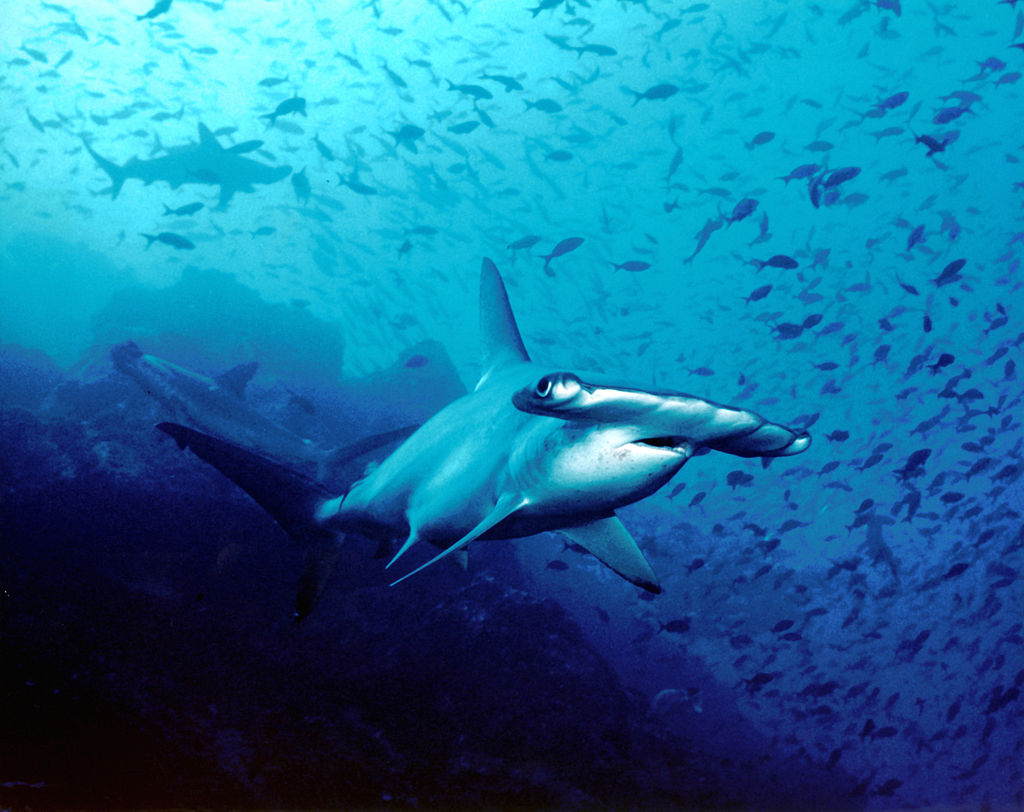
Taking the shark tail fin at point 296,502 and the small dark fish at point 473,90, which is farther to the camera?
the small dark fish at point 473,90

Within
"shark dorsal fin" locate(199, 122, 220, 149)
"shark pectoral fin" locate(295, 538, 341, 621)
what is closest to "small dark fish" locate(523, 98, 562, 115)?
"shark pectoral fin" locate(295, 538, 341, 621)

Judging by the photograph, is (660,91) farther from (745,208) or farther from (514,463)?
(514,463)

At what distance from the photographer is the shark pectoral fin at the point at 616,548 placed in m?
2.32

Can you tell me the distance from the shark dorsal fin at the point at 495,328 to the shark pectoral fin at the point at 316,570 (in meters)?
1.49

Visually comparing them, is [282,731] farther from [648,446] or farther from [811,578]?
[811,578]

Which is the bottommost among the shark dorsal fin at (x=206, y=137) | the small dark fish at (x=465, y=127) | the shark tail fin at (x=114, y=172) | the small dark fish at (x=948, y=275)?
the shark tail fin at (x=114, y=172)

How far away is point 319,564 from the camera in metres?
3.26

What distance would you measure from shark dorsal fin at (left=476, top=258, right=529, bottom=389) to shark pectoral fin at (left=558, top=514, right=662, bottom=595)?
3.39 feet

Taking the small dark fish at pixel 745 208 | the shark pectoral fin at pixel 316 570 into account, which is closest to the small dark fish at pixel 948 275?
the small dark fish at pixel 745 208

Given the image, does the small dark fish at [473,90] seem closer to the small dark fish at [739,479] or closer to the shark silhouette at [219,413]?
the shark silhouette at [219,413]

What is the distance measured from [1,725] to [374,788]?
2821 millimetres

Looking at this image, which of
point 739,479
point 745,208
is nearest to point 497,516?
point 739,479

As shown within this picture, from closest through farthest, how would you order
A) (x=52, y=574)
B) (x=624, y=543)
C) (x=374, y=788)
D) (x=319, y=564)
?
1. (x=624, y=543)
2. (x=319, y=564)
3. (x=52, y=574)
4. (x=374, y=788)

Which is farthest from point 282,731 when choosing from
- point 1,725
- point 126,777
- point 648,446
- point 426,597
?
point 648,446
